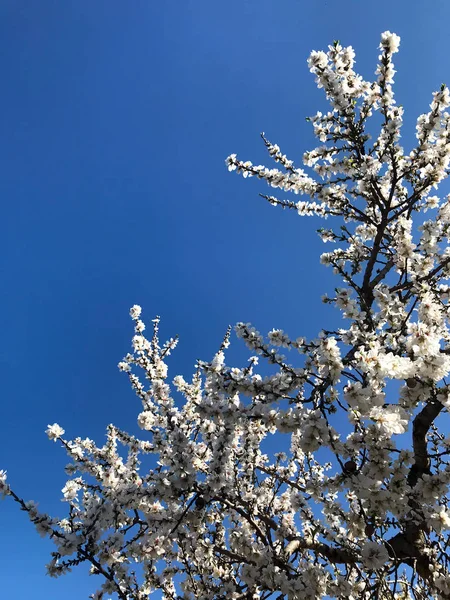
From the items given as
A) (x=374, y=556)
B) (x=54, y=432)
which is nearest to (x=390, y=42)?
(x=374, y=556)

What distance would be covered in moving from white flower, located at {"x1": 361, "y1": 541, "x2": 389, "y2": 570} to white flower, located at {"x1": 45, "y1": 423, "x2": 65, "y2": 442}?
496cm

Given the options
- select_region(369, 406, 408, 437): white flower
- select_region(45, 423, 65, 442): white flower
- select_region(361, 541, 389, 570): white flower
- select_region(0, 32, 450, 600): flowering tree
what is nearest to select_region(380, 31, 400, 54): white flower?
select_region(0, 32, 450, 600): flowering tree

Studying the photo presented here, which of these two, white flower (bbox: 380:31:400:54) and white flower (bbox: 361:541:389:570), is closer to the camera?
white flower (bbox: 361:541:389:570)

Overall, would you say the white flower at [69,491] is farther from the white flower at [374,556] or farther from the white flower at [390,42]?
the white flower at [390,42]

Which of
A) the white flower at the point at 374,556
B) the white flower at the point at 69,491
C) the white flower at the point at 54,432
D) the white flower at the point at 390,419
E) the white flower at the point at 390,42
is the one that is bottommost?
the white flower at the point at 374,556

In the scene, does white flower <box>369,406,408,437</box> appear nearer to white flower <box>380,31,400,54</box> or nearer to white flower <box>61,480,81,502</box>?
white flower <box>61,480,81,502</box>

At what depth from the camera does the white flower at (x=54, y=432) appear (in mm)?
6234

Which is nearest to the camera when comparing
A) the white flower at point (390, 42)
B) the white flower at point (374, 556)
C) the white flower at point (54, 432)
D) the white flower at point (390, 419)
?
the white flower at point (390, 419)

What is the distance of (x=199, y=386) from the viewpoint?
8.41 meters

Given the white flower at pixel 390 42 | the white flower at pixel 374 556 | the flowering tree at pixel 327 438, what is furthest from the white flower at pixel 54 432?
the white flower at pixel 390 42

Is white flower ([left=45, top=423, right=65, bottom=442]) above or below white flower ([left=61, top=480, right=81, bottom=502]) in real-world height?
above

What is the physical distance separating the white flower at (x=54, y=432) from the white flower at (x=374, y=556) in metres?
4.96

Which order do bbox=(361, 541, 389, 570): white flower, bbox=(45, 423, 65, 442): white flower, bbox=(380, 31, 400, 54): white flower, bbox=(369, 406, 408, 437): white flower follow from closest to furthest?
bbox=(369, 406, 408, 437): white flower, bbox=(361, 541, 389, 570): white flower, bbox=(380, 31, 400, 54): white flower, bbox=(45, 423, 65, 442): white flower

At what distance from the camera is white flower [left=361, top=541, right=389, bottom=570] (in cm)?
353
